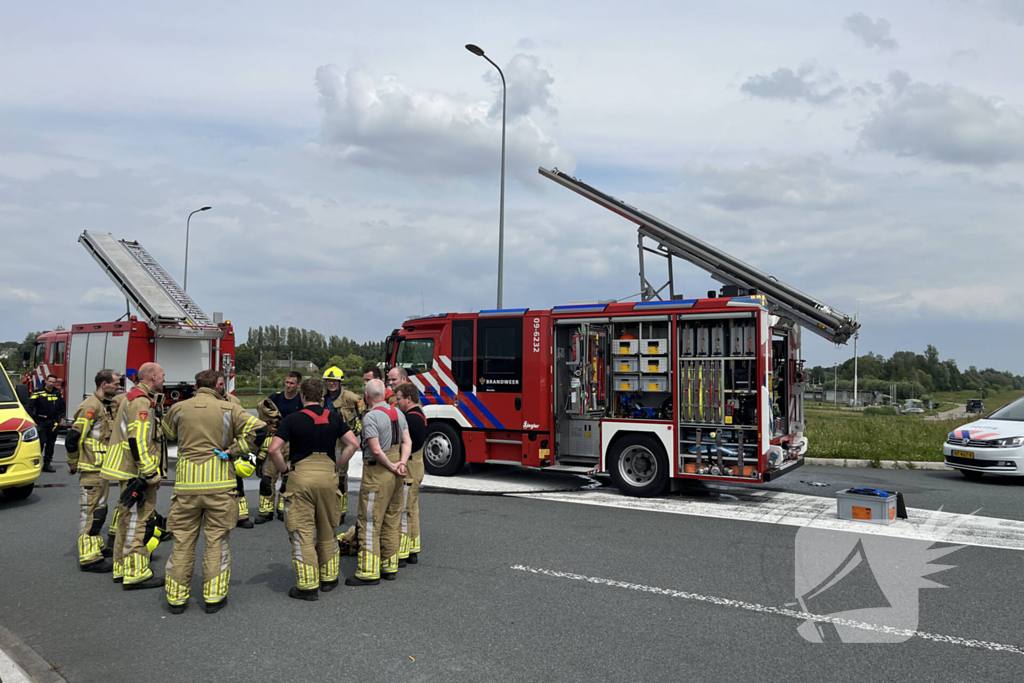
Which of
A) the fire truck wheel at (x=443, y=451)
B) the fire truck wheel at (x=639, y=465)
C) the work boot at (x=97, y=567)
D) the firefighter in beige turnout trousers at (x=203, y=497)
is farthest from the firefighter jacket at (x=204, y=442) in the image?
the fire truck wheel at (x=443, y=451)

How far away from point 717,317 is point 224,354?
12.2 meters

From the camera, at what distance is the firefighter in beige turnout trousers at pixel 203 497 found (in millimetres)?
5695

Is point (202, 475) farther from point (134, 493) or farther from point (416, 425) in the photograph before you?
point (416, 425)

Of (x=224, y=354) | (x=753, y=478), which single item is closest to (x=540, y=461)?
(x=753, y=478)

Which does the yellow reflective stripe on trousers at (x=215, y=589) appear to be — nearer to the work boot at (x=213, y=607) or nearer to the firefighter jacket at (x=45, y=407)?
the work boot at (x=213, y=607)

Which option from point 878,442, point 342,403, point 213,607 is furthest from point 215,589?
point 878,442

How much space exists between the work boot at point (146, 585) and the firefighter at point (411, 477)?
202cm

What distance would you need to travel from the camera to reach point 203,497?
5.70 meters

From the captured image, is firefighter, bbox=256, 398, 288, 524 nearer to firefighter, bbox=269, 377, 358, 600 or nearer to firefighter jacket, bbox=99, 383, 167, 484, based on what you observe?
firefighter jacket, bbox=99, 383, 167, 484

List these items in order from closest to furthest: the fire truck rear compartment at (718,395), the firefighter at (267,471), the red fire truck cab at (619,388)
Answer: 1. the firefighter at (267,471)
2. the fire truck rear compartment at (718,395)
3. the red fire truck cab at (619,388)

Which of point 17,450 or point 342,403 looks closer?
point 342,403

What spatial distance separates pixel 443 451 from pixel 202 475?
720 cm

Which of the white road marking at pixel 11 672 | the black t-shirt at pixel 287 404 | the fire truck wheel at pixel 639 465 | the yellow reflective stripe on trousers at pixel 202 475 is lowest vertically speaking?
the white road marking at pixel 11 672

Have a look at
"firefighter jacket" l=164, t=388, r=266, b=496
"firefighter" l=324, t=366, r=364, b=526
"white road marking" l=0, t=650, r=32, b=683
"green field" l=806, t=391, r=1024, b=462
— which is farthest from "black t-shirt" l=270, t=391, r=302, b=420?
"green field" l=806, t=391, r=1024, b=462
